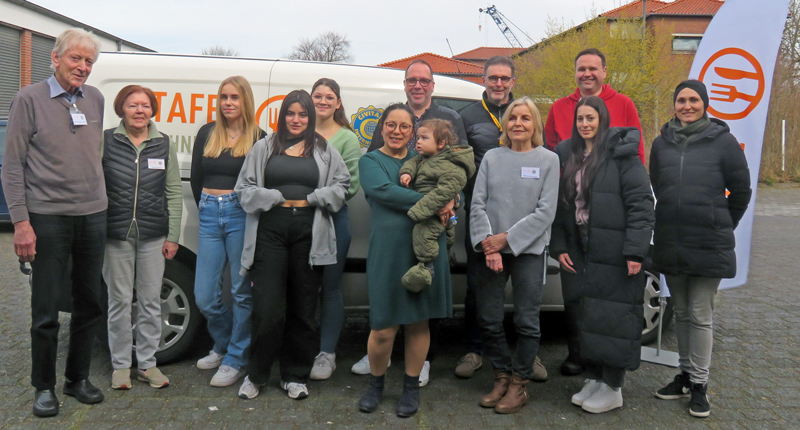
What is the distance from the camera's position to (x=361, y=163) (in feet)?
11.3

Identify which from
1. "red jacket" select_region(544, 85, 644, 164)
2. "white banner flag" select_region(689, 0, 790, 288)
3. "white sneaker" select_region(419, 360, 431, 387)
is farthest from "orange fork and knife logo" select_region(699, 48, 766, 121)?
"white sneaker" select_region(419, 360, 431, 387)

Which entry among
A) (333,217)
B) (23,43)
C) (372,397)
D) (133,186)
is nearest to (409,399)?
(372,397)

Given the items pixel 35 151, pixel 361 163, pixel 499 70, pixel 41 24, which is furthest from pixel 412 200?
pixel 41 24

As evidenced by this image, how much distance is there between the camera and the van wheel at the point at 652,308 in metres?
4.41

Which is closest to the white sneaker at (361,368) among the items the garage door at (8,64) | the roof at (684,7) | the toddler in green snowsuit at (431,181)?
the toddler in green snowsuit at (431,181)

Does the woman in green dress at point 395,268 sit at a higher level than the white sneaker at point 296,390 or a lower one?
higher

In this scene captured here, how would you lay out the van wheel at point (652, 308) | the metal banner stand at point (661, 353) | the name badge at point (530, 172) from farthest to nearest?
the van wheel at point (652, 308), the metal banner stand at point (661, 353), the name badge at point (530, 172)

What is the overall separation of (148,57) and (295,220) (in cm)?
172

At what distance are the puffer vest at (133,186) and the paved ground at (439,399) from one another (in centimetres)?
98

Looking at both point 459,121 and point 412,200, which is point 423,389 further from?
point 459,121

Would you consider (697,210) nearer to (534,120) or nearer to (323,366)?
(534,120)

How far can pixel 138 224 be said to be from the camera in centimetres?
365

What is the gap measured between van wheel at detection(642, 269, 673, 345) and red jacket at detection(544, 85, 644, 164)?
3.32 feet

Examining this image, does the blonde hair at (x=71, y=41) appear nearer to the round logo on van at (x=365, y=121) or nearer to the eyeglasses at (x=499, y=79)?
the round logo on van at (x=365, y=121)
